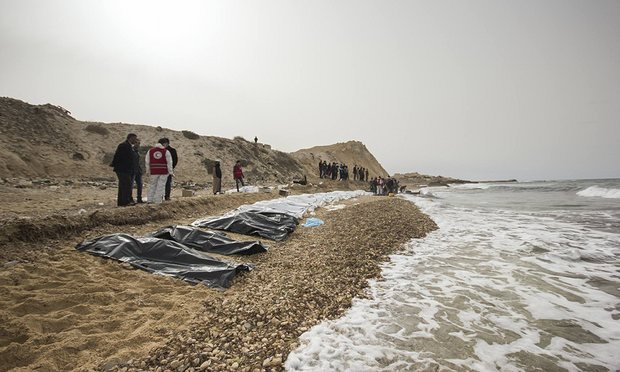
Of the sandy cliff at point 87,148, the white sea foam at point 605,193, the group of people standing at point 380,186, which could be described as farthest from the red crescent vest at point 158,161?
the white sea foam at point 605,193

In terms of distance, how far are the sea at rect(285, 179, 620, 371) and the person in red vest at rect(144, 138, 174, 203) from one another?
22.8ft

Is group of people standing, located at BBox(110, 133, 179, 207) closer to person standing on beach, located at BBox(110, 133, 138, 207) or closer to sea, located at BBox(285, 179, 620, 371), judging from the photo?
person standing on beach, located at BBox(110, 133, 138, 207)

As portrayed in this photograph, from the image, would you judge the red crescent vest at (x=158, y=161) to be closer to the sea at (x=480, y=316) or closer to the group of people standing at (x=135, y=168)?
the group of people standing at (x=135, y=168)

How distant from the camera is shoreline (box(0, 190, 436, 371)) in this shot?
2.62m

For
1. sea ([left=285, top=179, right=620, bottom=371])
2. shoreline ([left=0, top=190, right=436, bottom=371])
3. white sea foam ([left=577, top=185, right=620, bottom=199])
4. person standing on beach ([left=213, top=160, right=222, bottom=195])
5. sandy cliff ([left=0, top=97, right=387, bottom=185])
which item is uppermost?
sandy cliff ([left=0, top=97, right=387, bottom=185])

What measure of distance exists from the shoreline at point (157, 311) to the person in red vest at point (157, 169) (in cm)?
300

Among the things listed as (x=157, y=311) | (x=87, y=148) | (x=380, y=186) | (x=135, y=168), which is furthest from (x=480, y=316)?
(x=87, y=148)

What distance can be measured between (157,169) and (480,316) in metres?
8.66

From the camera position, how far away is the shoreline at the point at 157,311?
2.62m

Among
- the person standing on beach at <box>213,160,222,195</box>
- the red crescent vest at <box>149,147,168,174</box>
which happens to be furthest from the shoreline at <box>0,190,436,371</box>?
the person standing on beach at <box>213,160,222,195</box>

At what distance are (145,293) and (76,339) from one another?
1.03m

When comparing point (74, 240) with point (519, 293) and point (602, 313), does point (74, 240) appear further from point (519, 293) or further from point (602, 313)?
point (602, 313)

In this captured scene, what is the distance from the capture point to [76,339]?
2.80m

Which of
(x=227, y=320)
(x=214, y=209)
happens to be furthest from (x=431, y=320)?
(x=214, y=209)
